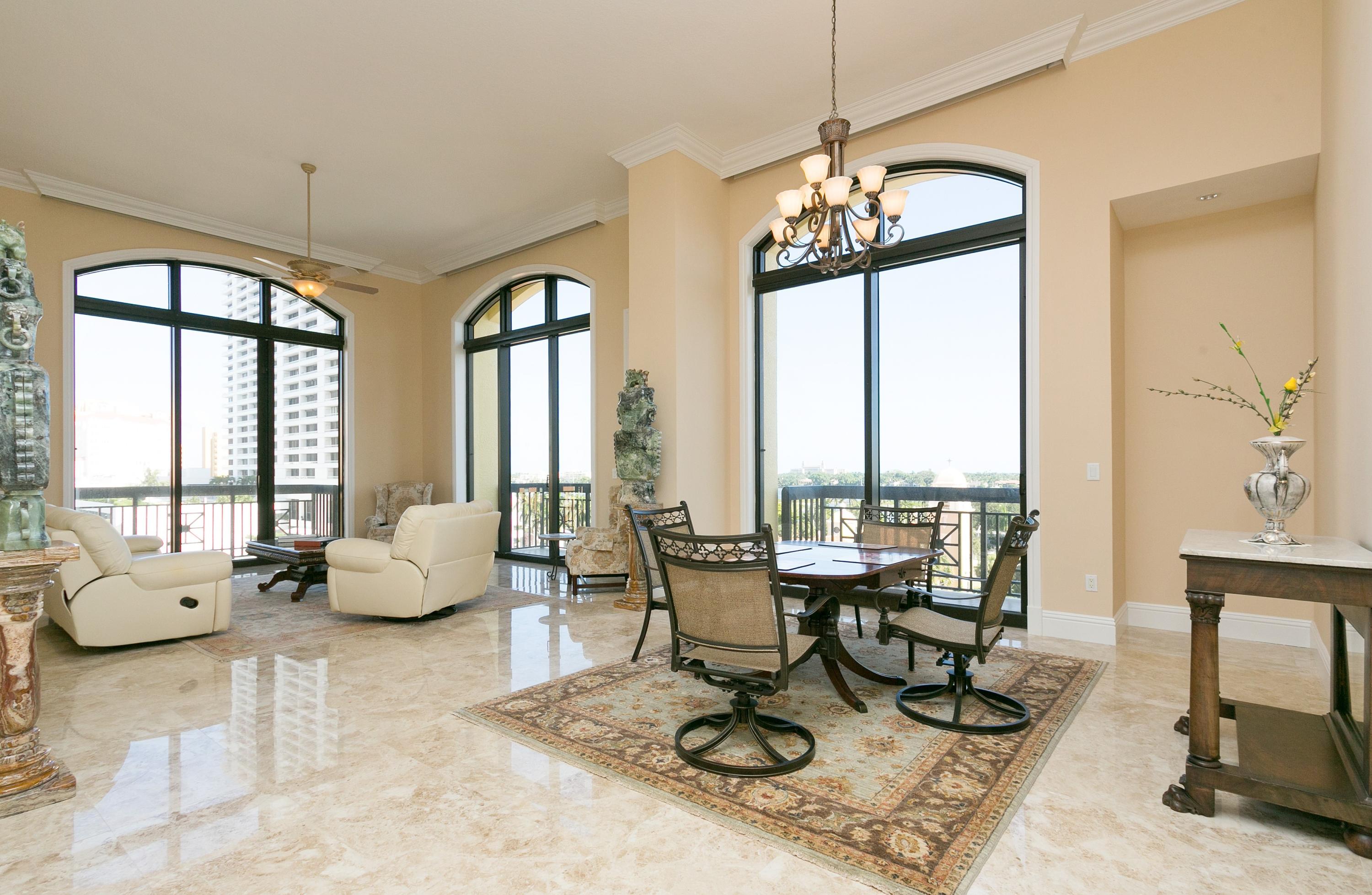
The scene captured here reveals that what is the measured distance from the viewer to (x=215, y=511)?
25.5ft

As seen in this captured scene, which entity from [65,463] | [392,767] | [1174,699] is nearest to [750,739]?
[392,767]

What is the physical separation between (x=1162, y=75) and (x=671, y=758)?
195 inches

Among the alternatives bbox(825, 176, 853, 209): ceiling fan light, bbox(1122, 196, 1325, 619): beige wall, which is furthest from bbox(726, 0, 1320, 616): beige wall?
bbox(825, 176, 853, 209): ceiling fan light

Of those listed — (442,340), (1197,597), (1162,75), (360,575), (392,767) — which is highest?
(1162,75)

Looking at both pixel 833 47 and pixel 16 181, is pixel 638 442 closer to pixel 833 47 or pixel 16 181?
pixel 833 47

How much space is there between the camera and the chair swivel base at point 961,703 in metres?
2.95

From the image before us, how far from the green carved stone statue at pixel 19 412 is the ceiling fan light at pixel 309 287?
357 centimetres

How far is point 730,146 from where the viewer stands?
606 centimetres

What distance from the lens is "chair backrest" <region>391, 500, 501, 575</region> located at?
4.95 metres

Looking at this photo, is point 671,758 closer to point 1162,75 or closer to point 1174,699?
point 1174,699

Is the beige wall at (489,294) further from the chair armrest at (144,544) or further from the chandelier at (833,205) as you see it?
the chandelier at (833,205)

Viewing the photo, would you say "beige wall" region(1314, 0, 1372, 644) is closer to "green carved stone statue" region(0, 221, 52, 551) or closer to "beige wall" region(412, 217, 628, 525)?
"green carved stone statue" region(0, 221, 52, 551)

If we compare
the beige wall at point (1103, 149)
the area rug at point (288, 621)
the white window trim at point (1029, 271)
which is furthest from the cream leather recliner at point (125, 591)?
the beige wall at point (1103, 149)

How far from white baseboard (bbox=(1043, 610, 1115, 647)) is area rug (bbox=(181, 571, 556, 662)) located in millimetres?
3976
